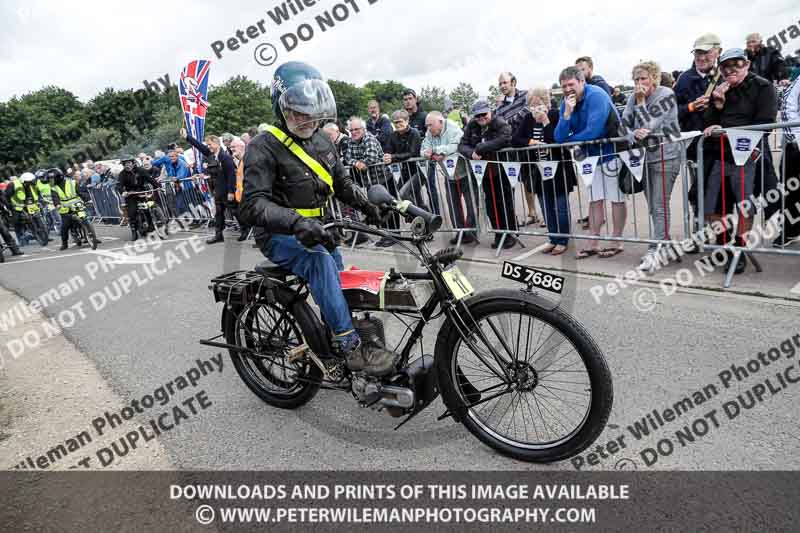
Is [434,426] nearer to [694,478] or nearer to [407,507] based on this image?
[407,507]

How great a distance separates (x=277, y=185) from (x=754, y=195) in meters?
4.97

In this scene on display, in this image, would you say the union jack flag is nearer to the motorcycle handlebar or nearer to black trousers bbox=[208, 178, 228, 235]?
black trousers bbox=[208, 178, 228, 235]

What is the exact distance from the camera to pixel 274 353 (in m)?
3.67

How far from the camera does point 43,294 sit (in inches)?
329

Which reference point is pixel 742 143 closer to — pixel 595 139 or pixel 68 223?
pixel 595 139

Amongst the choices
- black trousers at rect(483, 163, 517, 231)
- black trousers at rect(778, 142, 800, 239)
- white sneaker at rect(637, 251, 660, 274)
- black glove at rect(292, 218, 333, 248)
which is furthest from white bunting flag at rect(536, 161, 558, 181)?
black glove at rect(292, 218, 333, 248)

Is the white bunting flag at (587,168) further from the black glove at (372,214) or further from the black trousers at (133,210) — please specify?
the black trousers at (133,210)

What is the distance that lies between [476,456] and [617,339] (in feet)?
6.23

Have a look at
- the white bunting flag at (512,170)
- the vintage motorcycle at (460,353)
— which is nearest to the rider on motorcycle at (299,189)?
the vintage motorcycle at (460,353)

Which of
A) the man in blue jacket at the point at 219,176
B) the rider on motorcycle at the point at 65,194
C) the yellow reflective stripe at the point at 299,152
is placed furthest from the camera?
the rider on motorcycle at the point at 65,194

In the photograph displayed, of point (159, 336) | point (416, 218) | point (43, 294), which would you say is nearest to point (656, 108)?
point (416, 218)

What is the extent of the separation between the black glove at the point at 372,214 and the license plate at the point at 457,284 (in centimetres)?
68

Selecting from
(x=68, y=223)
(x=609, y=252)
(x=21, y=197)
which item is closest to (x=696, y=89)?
(x=609, y=252)

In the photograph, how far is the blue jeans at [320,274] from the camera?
3133 mm
